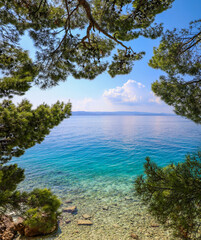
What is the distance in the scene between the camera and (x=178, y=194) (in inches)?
125

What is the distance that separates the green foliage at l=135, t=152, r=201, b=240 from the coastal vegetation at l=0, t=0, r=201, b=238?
45 centimetres

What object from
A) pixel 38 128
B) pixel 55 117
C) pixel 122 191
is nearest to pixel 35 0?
pixel 55 117

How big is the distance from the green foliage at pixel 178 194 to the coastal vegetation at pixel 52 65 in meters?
0.45

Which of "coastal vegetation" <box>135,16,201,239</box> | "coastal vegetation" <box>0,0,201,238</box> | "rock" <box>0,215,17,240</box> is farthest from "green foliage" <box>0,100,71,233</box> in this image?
"rock" <box>0,215,17,240</box>

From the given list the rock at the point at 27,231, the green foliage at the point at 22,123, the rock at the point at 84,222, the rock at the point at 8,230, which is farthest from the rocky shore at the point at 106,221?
the green foliage at the point at 22,123

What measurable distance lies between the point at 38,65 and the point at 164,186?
589 centimetres

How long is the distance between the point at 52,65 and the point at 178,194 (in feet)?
20.7

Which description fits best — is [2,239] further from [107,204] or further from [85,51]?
[85,51]

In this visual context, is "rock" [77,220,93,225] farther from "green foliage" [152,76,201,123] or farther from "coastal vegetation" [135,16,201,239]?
"green foliage" [152,76,201,123]

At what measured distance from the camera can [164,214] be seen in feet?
10.7

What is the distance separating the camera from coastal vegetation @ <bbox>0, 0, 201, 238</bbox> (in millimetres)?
3148

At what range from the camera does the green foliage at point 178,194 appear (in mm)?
3062

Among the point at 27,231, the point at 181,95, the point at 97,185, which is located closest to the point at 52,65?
the point at 181,95

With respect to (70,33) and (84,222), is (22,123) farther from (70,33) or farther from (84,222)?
(84,222)
